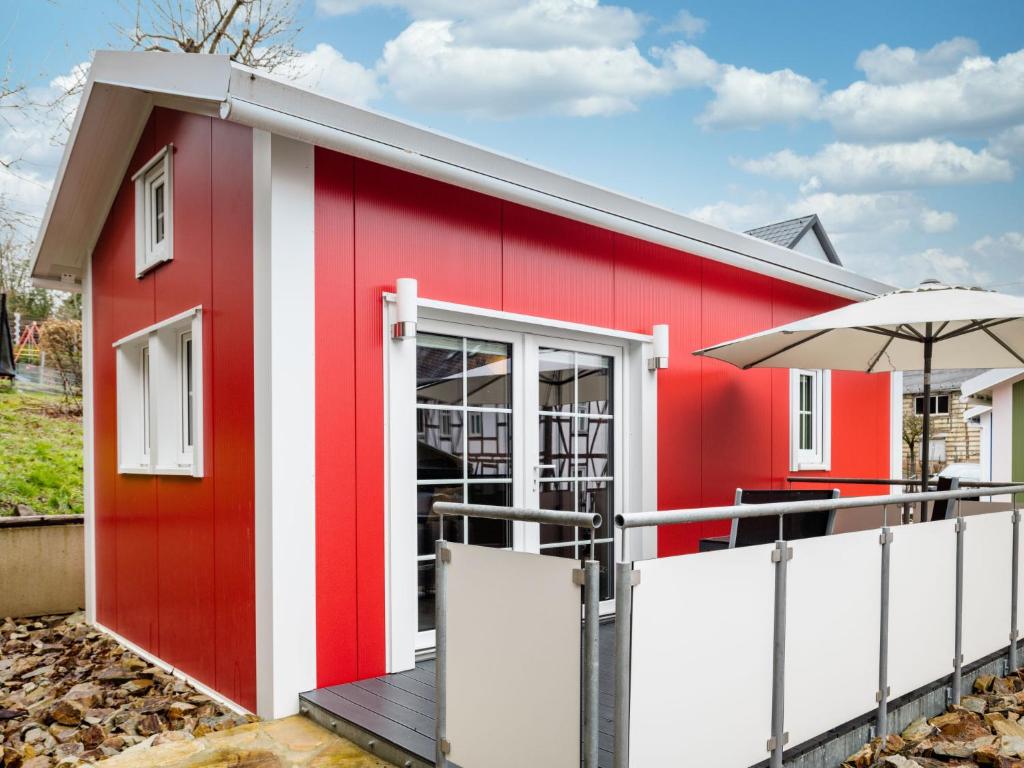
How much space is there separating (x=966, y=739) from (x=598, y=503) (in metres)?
2.58

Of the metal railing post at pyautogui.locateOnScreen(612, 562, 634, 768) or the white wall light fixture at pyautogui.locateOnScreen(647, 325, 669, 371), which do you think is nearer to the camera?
the metal railing post at pyautogui.locateOnScreen(612, 562, 634, 768)

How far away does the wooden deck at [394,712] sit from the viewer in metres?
3.39

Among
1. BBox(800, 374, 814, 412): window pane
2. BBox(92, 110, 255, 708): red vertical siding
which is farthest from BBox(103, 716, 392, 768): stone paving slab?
BBox(800, 374, 814, 412): window pane

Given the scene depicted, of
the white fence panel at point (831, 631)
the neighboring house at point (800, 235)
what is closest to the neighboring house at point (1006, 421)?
the neighboring house at point (800, 235)

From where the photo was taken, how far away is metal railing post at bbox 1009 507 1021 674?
16.7ft

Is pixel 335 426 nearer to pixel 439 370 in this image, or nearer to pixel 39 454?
pixel 439 370

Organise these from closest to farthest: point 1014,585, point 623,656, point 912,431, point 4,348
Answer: point 623,656 < point 1014,585 < point 4,348 < point 912,431

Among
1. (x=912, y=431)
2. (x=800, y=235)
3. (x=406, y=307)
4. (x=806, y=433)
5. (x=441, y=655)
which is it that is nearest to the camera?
(x=441, y=655)

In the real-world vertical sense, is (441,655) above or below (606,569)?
above

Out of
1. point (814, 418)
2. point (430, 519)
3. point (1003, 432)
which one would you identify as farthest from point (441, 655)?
point (1003, 432)

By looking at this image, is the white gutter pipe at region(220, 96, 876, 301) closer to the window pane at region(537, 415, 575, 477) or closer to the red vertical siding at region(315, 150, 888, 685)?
the red vertical siding at region(315, 150, 888, 685)

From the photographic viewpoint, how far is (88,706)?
4965 millimetres

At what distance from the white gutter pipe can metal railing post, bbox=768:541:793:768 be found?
256 centimetres

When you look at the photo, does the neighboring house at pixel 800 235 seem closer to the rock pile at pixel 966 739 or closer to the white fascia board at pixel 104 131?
the rock pile at pixel 966 739
